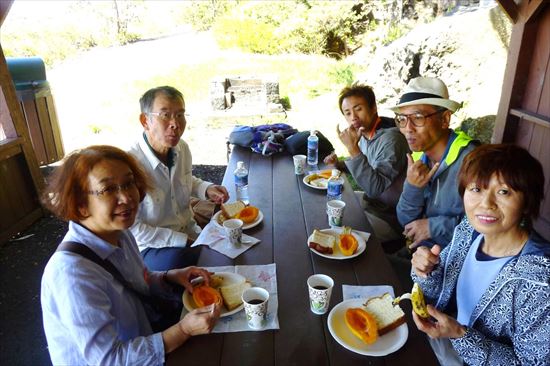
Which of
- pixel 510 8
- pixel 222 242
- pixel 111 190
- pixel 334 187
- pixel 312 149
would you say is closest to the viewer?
pixel 111 190

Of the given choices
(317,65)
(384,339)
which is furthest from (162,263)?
(317,65)

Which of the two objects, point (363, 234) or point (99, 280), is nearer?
point (99, 280)

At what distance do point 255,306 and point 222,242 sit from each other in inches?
28.1

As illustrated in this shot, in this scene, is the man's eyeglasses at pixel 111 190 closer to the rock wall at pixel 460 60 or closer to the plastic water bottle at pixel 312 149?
the plastic water bottle at pixel 312 149


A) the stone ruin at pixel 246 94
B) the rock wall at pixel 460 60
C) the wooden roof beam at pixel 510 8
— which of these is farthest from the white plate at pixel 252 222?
the stone ruin at pixel 246 94

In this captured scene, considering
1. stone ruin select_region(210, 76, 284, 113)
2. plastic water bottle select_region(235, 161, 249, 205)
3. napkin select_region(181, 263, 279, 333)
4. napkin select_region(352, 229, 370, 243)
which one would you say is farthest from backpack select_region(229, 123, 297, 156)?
stone ruin select_region(210, 76, 284, 113)

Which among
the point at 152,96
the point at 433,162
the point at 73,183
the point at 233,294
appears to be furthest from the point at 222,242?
the point at 433,162

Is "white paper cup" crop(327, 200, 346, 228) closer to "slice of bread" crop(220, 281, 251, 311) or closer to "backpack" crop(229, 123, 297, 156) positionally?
"slice of bread" crop(220, 281, 251, 311)

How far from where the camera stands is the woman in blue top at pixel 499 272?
133 centimetres

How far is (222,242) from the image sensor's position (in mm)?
2076

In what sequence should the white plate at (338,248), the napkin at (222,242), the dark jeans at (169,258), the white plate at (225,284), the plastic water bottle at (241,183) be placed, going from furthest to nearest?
the plastic water bottle at (241,183)
the dark jeans at (169,258)
the napkin at (222,242)
the white plate at (338,248)
the white plate at (225,284)

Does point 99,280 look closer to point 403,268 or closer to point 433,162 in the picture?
point 403,268

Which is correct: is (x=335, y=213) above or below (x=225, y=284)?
above

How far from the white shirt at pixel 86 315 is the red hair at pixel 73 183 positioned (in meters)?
0.08
